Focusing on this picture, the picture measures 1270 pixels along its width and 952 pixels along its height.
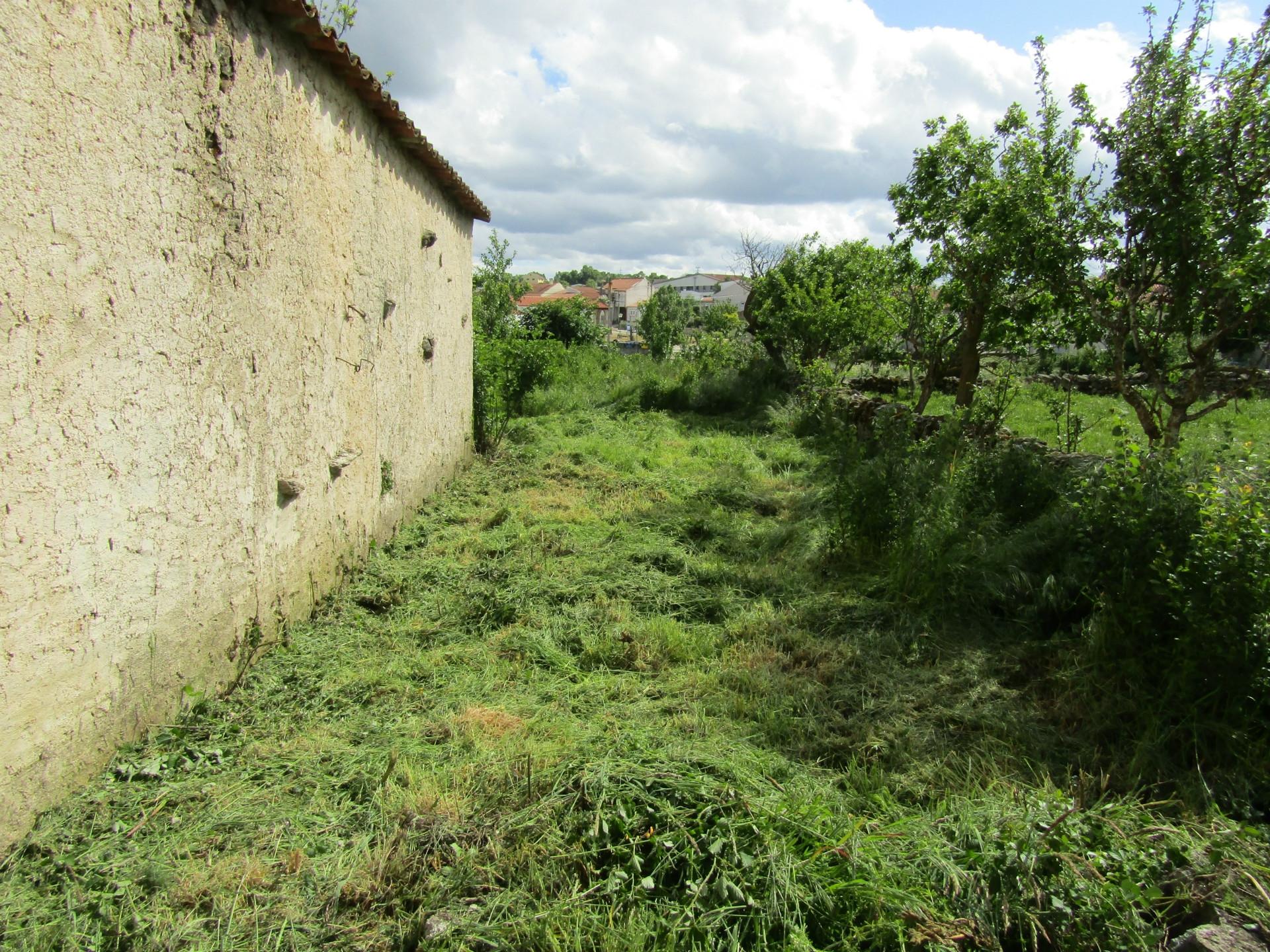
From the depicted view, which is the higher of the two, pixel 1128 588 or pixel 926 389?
pixel 926 389

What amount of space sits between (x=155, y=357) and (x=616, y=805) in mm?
2671

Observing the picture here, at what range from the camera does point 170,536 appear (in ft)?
11.0

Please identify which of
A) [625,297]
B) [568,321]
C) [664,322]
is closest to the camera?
[568,321]

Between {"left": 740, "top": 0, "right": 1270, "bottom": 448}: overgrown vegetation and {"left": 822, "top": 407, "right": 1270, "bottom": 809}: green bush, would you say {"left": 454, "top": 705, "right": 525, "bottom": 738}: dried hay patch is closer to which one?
{"left": 822, "top": 407, "right": 1270, "bottom": 809}: green bush

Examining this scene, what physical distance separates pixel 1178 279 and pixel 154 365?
262 inches

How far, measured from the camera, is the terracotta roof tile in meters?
4.02

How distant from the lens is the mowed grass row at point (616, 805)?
2275mm

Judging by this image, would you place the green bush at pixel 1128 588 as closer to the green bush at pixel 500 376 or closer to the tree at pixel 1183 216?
the tree at pixel 1183 216

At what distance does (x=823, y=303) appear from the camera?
14.4 meters

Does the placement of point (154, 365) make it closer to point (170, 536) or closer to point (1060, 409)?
point (170, 536)

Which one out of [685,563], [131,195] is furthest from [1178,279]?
[131,195]

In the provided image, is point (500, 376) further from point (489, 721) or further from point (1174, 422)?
point (1174, 422)

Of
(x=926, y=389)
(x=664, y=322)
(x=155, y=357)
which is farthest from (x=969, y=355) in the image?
(x=664, y=322)

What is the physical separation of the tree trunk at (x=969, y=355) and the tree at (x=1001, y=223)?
1cm
